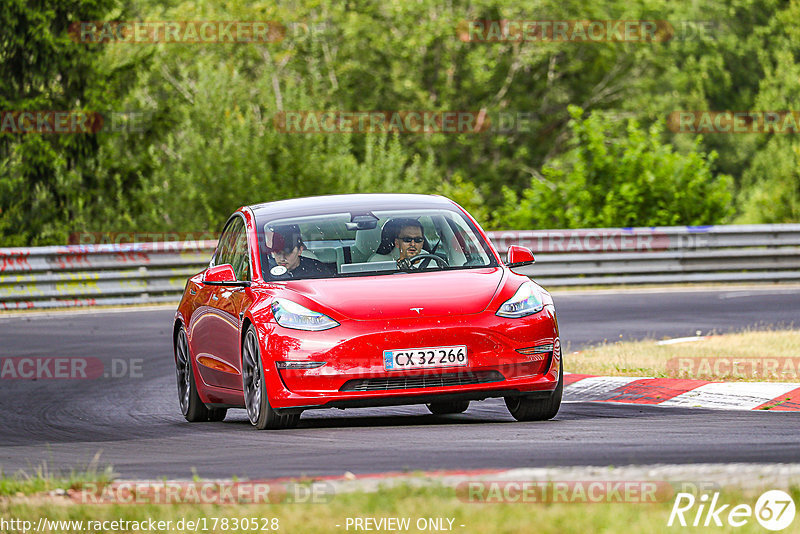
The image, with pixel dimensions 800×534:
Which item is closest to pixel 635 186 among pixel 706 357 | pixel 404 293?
pixel 706 357

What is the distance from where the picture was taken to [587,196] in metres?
28.9

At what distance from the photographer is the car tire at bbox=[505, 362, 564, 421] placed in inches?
356

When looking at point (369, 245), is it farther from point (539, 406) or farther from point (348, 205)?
point (539, 406)

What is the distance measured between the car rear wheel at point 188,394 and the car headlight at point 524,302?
2.77 meters

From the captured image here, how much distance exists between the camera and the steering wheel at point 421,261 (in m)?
9.41

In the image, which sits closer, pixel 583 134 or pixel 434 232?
pixel 434 232

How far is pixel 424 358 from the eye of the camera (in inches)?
334

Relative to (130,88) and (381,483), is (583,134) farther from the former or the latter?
(381,483)

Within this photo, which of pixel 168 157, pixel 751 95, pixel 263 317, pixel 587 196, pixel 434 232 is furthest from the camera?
pixel 751 95

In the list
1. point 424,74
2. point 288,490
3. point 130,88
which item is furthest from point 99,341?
point 424,74

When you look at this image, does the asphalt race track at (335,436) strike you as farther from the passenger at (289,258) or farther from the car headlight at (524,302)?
the passenger at (289,258)

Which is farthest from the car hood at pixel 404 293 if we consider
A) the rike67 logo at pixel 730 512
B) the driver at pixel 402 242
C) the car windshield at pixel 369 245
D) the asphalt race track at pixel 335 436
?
the rike67 logo at pixel 730 512

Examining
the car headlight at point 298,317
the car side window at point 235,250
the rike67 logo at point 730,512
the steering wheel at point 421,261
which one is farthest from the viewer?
the car side window at point 235,250

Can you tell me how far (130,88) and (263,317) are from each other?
81.4 ft
